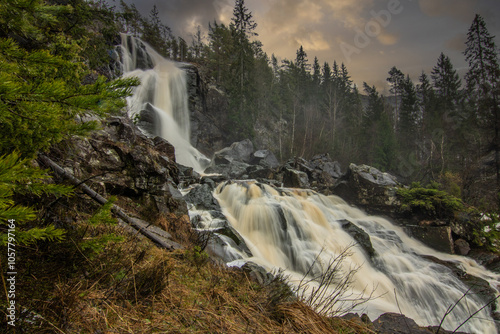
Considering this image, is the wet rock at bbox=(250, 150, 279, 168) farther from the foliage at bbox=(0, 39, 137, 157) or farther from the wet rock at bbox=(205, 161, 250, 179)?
the foliage at bbox=(0, 39, 137, 157)

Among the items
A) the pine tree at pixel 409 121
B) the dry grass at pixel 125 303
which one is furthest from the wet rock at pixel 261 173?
the pine tree at pixel 409 121

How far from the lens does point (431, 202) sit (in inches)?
547

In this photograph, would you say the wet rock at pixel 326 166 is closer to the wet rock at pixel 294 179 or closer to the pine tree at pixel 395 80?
the wet rock at pixel 294 179

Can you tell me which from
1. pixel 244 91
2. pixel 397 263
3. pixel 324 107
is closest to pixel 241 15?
pixel 244 91

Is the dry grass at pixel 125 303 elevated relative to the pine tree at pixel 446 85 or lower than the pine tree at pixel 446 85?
lower

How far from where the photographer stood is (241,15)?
127 feet

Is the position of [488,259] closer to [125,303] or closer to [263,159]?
[125,303]

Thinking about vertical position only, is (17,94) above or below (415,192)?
above

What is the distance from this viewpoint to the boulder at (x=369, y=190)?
16.4 meters

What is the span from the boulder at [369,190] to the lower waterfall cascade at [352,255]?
100 cm

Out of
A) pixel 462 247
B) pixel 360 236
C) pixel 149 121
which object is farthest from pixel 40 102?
pixel 149 121

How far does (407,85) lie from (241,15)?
35933 millimetres

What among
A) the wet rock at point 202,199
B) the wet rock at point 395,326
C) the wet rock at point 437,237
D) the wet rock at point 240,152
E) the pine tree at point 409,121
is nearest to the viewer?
the wet rock at point 395,326

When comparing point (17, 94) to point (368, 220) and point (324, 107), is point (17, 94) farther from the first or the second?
point (324, 107)
